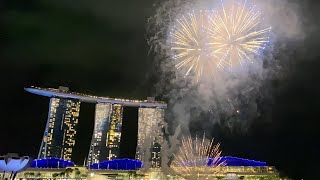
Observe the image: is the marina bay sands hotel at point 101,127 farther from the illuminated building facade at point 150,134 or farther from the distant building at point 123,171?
the distant building at point 123,171

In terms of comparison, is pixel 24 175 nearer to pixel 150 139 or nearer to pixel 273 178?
pixel 150 139

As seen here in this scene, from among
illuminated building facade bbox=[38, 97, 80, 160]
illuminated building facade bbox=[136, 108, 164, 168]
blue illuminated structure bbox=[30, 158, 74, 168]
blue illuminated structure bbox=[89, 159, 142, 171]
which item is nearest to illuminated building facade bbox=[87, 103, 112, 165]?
illuminated building facade bbox=[38, 97, 80, 160]

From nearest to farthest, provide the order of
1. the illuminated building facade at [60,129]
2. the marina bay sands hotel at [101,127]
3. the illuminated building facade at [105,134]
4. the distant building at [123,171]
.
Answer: the distant building at [123,171]
the illuminated building facade at [60,129]
the marina bay sands hotel at [101,127]
the illuminated building facade at [105,134]

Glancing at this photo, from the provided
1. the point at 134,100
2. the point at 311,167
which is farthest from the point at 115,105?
the point at 311,167

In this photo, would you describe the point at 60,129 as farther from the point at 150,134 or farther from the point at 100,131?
the point at 150,134

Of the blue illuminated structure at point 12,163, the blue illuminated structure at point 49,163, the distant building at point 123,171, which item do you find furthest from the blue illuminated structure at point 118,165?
the blue illuminated structure at point 12,163

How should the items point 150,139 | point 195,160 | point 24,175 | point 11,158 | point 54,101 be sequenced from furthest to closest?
1. point 150,139
2. point 54,101
3. point 24,175
4. point 195,160
5. point 11,158

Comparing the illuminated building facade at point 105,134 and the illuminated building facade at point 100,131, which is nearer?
the illuminated building facade at point 100,131

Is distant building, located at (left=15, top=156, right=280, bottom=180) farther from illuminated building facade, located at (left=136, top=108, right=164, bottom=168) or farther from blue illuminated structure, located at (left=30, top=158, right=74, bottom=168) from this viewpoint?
illuminated building facade, located at (left=136, top=108, right=164, bottom=168)
